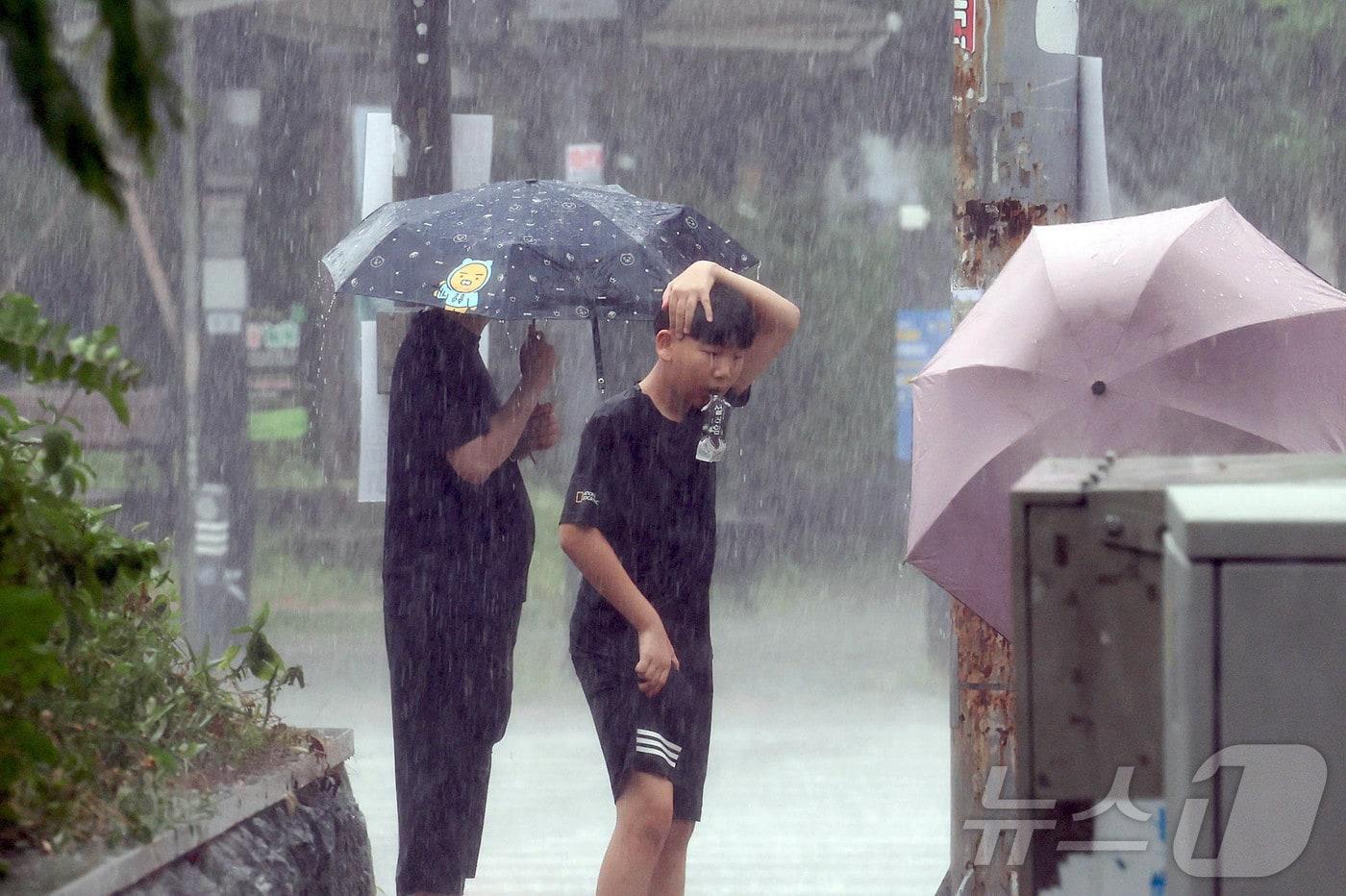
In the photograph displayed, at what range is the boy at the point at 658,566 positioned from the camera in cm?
414

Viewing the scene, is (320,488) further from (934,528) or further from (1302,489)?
(1302,489)

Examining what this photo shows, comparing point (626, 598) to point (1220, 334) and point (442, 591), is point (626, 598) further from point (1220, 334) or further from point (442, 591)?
point (1220, 334)

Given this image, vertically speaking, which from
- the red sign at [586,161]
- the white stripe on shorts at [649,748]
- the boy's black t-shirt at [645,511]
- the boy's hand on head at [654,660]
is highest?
the red sign at [586,161]

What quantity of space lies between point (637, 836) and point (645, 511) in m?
0.75

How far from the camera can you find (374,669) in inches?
425

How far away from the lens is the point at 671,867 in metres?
4.38

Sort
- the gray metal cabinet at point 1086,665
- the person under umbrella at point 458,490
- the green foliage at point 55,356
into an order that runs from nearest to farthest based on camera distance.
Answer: the gray metal cabinet at point 1086,665 < the green foliage at point 55,356 < the person under umbrella at point 458,490

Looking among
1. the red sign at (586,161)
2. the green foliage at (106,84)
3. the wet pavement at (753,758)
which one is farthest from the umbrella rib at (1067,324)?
the red sign at (586,161)

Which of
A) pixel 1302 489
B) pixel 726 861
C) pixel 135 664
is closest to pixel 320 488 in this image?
pixel 726 861

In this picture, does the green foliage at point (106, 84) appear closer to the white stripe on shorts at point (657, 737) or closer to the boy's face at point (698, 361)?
the boy's face at point (698, 361)

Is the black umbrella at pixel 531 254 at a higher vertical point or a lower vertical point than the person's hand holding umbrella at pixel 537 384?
higher

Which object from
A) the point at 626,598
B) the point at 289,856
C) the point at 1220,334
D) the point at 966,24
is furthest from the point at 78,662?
the point at 966,24

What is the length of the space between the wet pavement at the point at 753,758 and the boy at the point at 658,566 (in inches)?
80.5

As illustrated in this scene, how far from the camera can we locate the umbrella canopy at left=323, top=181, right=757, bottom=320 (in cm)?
443
